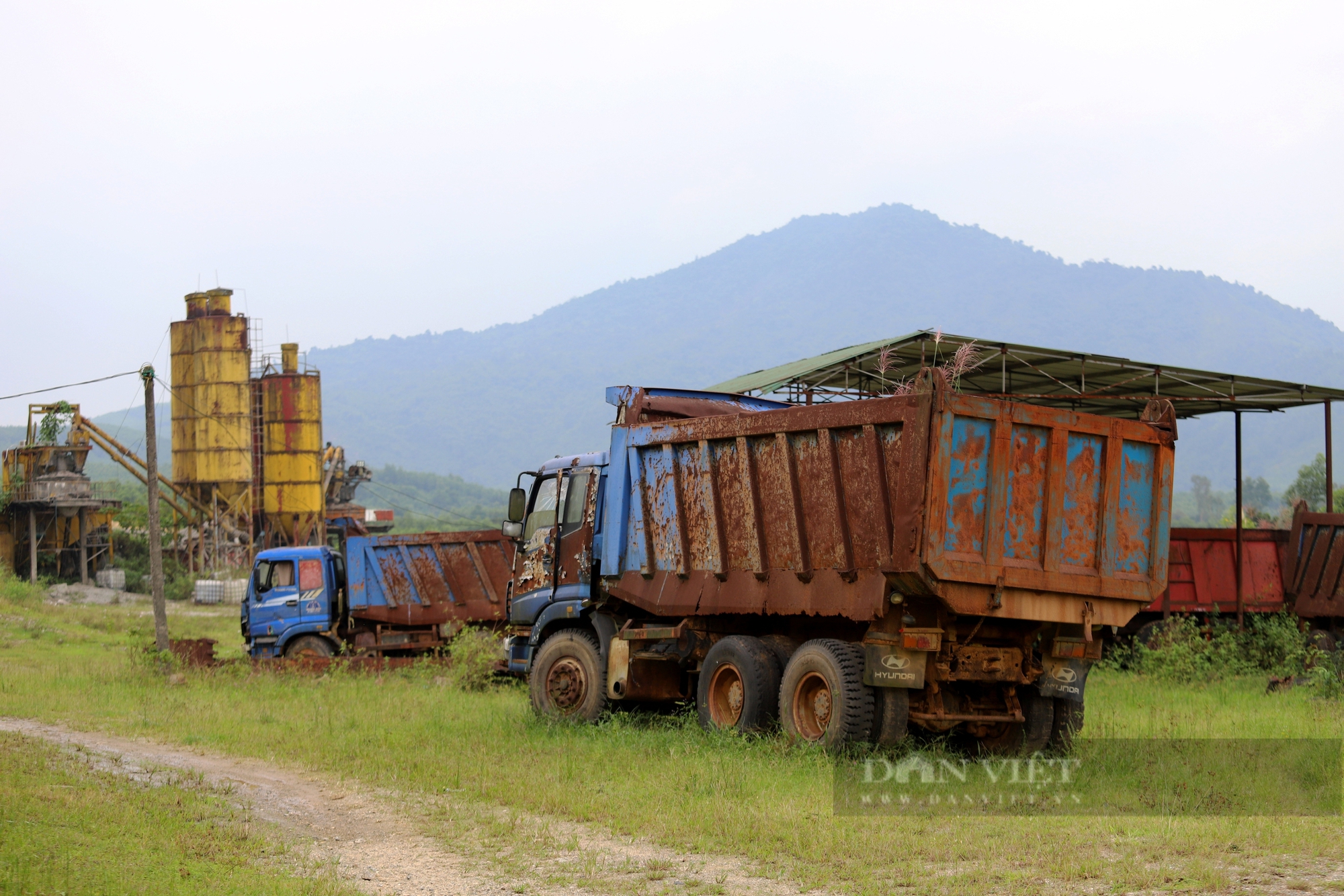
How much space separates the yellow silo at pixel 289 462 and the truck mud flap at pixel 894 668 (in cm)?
4841

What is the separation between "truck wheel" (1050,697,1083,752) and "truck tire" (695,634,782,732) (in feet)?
8.06

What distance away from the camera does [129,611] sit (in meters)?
42.6

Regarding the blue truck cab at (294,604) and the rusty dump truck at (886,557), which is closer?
the rusty dump truck at (886,557)

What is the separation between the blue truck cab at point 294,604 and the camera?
828 inches

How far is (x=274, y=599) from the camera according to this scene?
21.3 meters

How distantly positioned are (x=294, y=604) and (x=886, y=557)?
1431 centimetres

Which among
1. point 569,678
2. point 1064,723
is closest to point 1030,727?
point 1064,723

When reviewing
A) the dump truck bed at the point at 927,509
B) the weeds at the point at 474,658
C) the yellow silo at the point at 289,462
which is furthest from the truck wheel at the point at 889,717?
the yellow silo at the point at 289,462

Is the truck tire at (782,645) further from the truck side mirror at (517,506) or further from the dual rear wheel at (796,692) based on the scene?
the truck side mirror at (517,506)

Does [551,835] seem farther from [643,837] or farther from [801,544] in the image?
[801,544]

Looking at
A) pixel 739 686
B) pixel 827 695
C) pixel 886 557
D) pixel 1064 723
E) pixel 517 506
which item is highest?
pixel 517 506

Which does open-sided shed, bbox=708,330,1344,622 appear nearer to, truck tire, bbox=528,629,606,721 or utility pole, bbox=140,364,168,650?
truck tire, bbox=528,629,606,721

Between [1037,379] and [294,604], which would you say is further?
[1037,379]

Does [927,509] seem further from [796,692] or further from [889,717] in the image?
[796,692]
